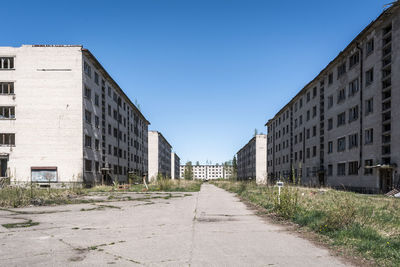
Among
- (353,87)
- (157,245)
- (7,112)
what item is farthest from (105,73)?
(157,245)

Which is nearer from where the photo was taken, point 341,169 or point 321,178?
point 341,169

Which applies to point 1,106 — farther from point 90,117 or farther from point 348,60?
point 348,60

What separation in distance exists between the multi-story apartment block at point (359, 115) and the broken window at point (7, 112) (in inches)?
1050

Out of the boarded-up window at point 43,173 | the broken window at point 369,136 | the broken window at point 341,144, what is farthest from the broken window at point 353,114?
the boarded-up window at point 43,173

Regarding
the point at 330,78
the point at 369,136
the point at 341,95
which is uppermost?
the point at 330,78

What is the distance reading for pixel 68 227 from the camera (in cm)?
740

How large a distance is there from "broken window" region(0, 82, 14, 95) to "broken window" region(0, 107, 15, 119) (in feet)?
5.19

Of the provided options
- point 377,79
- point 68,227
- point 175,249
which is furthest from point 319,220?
point 377,79

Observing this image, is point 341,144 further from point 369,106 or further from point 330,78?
point 330,78

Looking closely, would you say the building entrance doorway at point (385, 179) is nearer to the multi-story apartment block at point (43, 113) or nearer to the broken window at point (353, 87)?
the broken window at point (353, 87)

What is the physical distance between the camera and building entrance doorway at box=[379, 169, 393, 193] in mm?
22106

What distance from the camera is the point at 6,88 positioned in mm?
30438

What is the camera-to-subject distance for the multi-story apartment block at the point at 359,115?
71.5 ft

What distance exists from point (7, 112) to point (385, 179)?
114 ft
